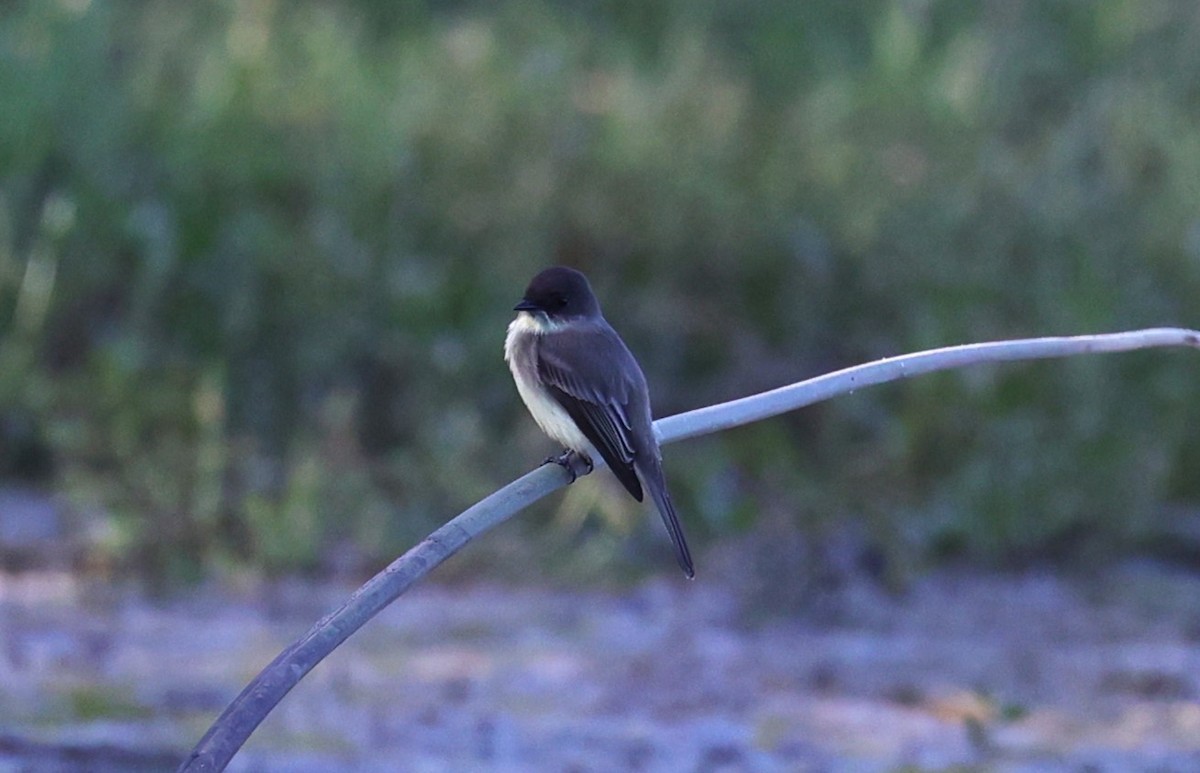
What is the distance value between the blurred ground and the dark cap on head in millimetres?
1263

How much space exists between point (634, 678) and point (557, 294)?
5.29ft

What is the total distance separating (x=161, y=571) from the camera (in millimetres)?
6852

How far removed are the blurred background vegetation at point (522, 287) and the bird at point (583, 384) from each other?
202 centimetres

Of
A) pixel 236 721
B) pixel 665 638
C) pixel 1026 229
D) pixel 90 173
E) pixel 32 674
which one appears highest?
pixel 90 173

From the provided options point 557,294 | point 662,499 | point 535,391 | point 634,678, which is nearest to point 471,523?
point 662,499

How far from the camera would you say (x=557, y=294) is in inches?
190

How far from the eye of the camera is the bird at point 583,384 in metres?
4.45

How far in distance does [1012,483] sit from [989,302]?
862 millimetres

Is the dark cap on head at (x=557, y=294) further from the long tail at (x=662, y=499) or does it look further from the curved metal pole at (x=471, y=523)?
the curved metal pole at (x=471, y=523)

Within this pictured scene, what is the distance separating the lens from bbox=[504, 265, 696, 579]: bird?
4.45 meters

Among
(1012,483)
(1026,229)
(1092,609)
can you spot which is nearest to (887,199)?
(1026,229)

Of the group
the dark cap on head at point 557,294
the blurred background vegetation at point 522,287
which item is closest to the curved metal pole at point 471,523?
the dark cap on head at point 557,294

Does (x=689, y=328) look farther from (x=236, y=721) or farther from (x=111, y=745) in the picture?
(x=236, y=721)

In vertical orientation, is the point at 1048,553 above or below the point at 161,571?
below
